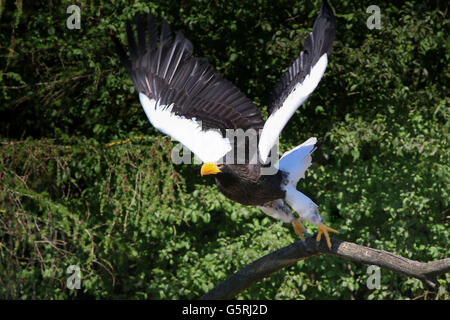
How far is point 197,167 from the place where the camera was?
5.54 m

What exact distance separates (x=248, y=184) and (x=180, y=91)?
2.34 ft

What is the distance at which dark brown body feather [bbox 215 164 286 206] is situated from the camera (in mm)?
3512

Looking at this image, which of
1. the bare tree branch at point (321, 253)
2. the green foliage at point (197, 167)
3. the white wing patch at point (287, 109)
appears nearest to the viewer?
the bare tree branch at point (321, 253)

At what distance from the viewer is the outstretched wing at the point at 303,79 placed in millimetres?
3459

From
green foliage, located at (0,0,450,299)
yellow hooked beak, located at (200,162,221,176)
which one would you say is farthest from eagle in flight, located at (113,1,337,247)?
green foliage, located at (0,0,450,299)

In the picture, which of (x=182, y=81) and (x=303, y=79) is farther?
(x=182, y=81)

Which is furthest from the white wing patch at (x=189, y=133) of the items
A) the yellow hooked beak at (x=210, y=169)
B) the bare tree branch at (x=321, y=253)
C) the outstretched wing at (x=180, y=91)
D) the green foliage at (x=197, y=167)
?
the green foliage at (x=197, y=167)

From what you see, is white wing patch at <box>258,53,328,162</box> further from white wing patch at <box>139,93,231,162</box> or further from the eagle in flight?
white wing patch at <box>139,93,231,162</box>

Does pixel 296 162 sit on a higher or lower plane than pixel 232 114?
lower

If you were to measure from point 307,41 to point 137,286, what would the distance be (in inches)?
103

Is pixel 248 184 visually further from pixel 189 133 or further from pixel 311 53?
pixel 311 53

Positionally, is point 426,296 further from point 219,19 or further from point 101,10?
point 101,10

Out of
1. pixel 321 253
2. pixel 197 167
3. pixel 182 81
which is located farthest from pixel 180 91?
pixel 197 167

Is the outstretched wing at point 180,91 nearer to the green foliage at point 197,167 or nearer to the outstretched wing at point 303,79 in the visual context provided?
the outstretched wing at point 303,79
